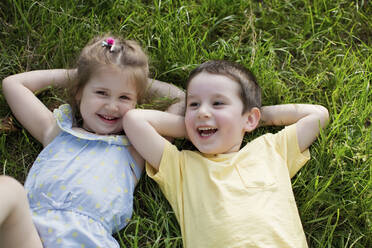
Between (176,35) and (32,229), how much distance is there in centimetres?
160

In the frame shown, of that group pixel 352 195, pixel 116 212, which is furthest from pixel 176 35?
pixel 352 195

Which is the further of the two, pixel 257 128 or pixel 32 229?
pixel 257 128

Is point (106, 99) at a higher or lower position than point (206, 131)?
higher

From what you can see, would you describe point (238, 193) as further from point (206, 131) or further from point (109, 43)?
point (109, 43)

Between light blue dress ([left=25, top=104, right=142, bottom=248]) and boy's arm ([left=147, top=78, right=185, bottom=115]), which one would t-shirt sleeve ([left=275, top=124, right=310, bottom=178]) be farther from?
light blue dress ([left=25, top=104, right=142, bottom=248])

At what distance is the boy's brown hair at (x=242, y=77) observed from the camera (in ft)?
8.81

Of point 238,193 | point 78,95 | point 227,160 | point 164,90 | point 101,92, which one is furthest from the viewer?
point 164,90

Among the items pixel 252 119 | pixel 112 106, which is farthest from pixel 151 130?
pixel 252 119

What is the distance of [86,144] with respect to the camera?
270 centimetres

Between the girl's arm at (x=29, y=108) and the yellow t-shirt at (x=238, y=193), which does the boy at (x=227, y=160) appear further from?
the girl's arm at (x=29, y=108)

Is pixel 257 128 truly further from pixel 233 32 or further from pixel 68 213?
pixel 68 213

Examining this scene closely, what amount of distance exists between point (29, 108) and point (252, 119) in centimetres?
133

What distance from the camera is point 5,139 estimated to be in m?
2.90

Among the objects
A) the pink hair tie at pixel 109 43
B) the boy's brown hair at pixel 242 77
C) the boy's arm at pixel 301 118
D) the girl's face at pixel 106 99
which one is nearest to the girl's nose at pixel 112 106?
the girl's face at pixel 106 99
